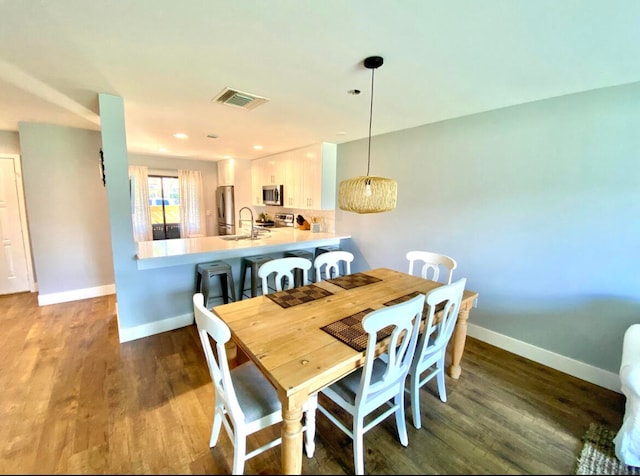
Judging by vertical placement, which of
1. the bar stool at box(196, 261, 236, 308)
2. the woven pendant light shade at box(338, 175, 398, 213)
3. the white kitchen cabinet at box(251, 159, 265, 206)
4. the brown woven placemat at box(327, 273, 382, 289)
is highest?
the white kitchen cabinet at box(251, 159, 265, 206)

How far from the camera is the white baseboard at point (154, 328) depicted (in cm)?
271

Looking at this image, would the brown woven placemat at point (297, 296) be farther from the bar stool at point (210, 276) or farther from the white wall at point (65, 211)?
the white wall at point (65, 211)

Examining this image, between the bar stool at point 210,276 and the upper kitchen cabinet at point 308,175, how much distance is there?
6.25ft

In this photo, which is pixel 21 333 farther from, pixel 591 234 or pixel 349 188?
pixel 591 234

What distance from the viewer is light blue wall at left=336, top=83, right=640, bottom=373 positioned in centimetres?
207

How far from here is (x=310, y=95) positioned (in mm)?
2287

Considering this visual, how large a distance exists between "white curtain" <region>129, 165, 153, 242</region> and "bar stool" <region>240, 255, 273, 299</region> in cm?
375

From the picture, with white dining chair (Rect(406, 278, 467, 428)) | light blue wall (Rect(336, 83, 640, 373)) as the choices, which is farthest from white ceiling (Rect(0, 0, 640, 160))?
white dining chair (Rect(406, 278, 467, 428))

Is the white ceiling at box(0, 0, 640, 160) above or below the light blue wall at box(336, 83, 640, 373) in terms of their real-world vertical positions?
above

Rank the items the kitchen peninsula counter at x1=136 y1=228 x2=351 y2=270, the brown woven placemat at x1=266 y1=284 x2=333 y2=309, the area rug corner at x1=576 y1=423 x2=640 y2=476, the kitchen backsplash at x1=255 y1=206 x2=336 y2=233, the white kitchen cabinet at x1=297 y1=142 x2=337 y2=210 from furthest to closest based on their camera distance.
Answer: the kitchen backsplash at x1=255 y1=206 x2=336 y2=233
the white kitchen cabinet at x1=297 y1=142 x2=337 y2=210
the kitchen peninsula counter at x1=136 y1=228 x2=351 y2=270
the brown woven placemat at x1=266 y1=284 x2=333 y2=309
the area rug corner at x1=576 y1=423 x2=640 y2=476

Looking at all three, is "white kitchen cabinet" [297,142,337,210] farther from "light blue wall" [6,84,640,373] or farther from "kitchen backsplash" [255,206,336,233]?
"light blue wall" [6,84,640,373]

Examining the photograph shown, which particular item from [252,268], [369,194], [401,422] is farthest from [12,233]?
[401,422]

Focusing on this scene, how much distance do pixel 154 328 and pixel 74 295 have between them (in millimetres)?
1924

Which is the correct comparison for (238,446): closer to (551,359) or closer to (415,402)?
(415,402)
